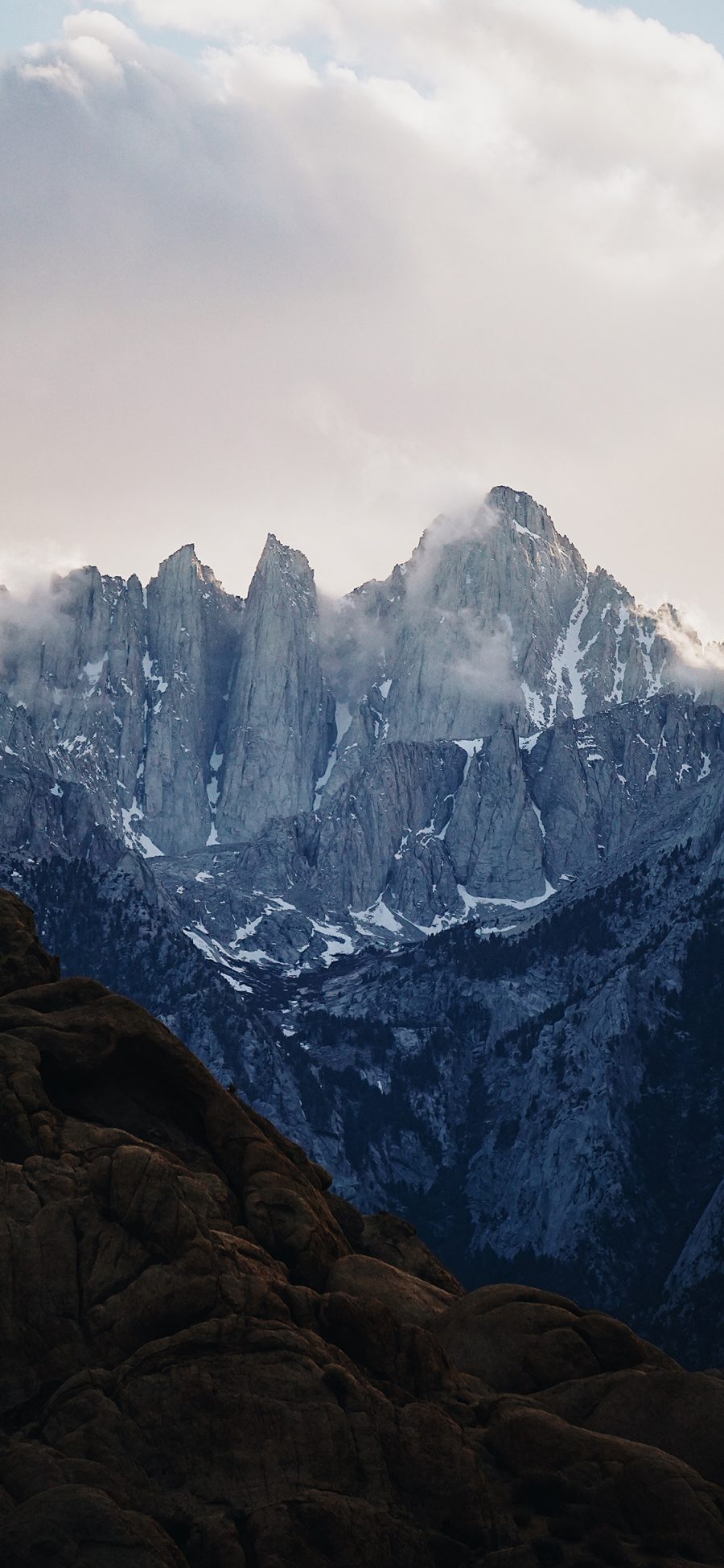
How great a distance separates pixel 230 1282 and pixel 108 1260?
4143 mm

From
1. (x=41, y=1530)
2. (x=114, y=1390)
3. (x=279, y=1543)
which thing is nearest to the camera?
(x=41, y=1530)

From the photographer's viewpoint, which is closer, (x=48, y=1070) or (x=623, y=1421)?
(x=623, y=1421)

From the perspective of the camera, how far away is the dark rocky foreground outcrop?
1977 inches

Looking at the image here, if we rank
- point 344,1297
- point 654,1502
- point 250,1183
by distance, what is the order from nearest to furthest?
point 654,1502
point 344,1297
point 250,1183

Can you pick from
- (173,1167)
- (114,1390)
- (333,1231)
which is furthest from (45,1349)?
(333,1231)

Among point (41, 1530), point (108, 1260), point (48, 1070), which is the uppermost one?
point (48, 1070)

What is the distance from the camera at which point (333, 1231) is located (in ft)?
235

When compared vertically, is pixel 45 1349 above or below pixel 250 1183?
below

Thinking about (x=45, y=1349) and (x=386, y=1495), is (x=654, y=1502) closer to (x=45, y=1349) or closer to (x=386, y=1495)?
(x=386, y=1495)

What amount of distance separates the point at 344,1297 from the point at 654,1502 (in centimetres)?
1237

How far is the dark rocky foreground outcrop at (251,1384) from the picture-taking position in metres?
50.2

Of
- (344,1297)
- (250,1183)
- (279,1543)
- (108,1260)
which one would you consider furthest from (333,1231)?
(279,1543)

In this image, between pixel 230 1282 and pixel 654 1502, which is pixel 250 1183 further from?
pixel 654 1502

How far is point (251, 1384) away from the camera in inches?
2109
